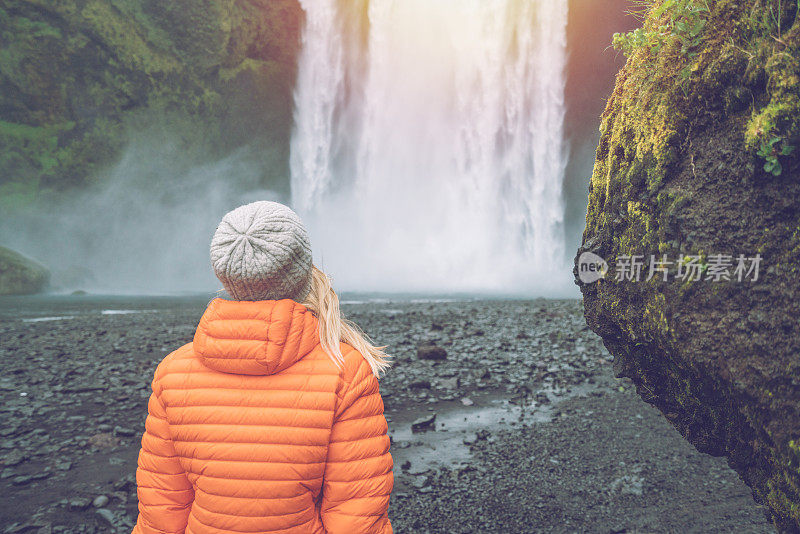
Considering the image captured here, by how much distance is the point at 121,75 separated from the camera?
123 ft

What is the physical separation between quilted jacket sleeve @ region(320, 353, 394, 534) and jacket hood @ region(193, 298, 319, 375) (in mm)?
228

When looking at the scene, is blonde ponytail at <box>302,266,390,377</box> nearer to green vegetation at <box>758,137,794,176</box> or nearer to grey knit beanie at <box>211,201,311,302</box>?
grey knit beanie at <box>211,201,311,302</box>

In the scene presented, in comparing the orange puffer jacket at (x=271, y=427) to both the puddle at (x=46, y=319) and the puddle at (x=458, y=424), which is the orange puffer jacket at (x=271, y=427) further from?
the puddle at (x=46, y=319)

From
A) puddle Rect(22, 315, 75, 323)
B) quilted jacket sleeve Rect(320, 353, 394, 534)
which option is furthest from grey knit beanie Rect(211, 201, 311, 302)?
puddle Rect(22, 315, 75, 323)

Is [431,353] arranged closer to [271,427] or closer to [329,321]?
[329,321]

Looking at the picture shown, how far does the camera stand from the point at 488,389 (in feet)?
26.5

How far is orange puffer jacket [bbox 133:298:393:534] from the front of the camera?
65.2 inches

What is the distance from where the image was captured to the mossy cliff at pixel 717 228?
2.15 meters

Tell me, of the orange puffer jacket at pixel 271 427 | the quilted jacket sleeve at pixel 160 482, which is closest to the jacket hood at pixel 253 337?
the orange puffer jacket at pixel 271 427

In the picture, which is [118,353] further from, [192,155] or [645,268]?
[192,155]

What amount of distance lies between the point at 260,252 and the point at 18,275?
35.0 m

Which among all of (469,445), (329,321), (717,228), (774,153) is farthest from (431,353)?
(329,321)

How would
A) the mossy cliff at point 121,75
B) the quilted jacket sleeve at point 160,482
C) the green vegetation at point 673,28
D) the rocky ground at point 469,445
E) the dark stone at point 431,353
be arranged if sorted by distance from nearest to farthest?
the quilted jacket sleeve at point 160,482
the green vegetation at point 673,28
the rocky ground at point 469,445
the dark stone at point 431,353
the mossy cliff at point 121,75

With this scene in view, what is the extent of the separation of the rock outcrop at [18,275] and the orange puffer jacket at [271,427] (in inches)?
1356
